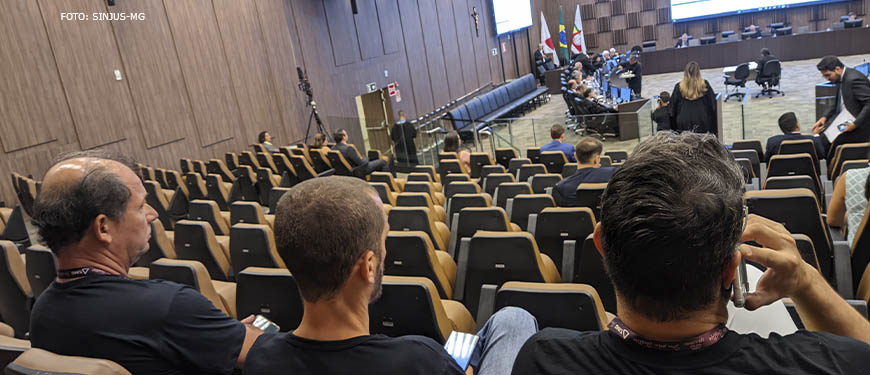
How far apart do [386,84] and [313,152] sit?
20.1 feet

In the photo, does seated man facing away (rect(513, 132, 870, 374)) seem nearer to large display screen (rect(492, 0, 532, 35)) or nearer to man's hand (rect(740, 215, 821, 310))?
man's hand (rect(740, 215, 821, 310))

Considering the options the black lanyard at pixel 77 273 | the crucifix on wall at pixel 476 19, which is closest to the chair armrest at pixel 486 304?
the black lanyard at pixel 77 273

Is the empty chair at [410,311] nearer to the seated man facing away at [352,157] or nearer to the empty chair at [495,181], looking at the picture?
the empty chair at [495,181]

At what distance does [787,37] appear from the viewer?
17.7 m

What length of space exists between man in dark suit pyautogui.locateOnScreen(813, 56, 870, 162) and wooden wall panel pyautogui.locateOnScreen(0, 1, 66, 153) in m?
10.4

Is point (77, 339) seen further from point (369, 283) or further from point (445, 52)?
point (445, 52)

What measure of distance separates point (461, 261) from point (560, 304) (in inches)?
56.6

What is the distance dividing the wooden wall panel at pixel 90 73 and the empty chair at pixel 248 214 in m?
5.90

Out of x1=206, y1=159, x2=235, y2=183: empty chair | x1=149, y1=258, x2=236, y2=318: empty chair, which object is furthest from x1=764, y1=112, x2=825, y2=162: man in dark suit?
x1=206, y1=159, x2=235, y2=183: empty chair

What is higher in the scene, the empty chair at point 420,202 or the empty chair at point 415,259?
the empty chair at point 415,259

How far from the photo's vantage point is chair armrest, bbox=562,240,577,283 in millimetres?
3295

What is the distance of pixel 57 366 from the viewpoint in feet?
4.58

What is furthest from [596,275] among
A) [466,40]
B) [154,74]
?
[466,40]

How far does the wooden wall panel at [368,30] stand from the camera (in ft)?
45.7
